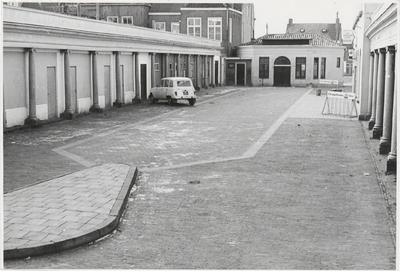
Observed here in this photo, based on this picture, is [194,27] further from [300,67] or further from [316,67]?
[316,67]

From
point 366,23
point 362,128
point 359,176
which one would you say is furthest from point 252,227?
point 366,23

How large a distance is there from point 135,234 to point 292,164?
6271 mm

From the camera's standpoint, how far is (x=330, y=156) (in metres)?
14.8

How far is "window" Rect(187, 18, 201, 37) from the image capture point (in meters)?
53.4

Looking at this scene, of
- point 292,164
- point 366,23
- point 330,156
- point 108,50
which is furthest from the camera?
point 108,50

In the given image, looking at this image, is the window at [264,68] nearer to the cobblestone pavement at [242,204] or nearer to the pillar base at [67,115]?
the pillar base at [67,115]

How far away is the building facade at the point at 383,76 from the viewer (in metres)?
12.5


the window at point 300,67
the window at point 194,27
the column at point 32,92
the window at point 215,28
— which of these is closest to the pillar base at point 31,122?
the column at point 32,92

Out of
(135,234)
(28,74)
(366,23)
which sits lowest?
(135,234)

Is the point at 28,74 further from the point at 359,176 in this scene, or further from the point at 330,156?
the point at 359,176

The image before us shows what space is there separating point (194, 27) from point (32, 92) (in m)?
34.7

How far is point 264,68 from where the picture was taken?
179 ft

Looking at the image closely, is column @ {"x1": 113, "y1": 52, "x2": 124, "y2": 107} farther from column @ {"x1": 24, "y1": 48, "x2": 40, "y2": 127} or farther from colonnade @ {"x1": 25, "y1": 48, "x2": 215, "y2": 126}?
column @ {"x1": 24, "y1": 48, "x2": 40, "y2": 127}

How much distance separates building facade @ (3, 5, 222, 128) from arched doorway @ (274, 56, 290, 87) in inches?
767
